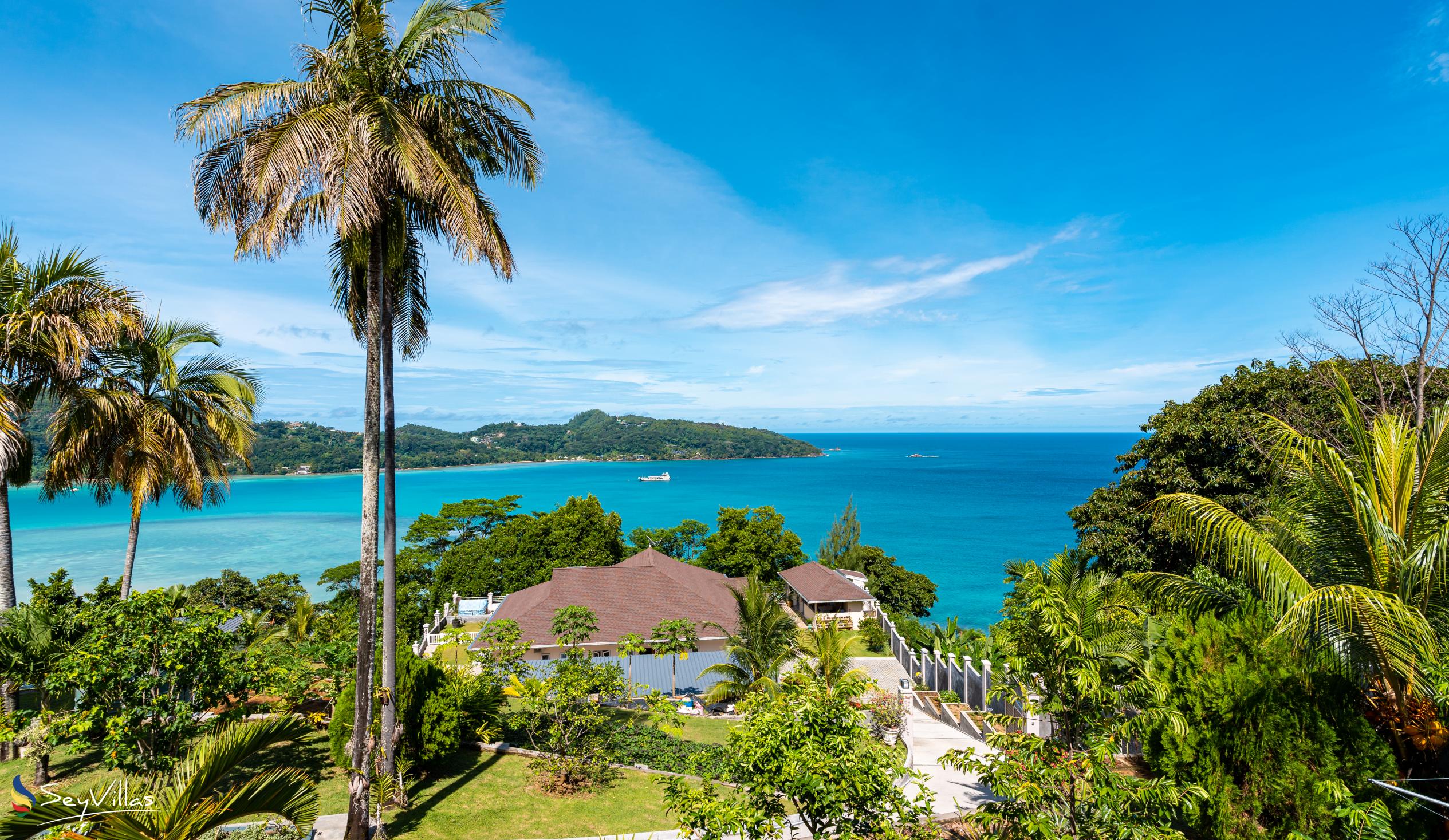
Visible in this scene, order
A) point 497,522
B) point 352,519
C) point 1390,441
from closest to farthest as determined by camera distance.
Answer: point 1390,441
point 497,522
point 352,519

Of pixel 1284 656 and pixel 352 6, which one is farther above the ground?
pixel 352 6

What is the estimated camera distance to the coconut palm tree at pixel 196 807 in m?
3.40

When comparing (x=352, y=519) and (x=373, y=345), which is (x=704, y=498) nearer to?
(x=352, y=519)

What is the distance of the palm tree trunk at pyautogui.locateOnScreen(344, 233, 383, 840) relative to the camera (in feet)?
22.9

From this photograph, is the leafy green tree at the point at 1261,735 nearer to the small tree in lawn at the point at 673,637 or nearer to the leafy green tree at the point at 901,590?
the small tree in lawn at the point at 673,637

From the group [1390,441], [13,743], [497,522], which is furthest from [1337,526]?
[497,522]

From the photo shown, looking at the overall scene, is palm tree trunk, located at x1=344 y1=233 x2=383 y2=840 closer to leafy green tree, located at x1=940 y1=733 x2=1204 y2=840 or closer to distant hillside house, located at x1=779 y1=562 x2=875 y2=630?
leafy green tree, located at x1=940 y1=733 x2=1204 y2=840

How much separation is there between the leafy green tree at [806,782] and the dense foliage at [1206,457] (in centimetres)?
1405

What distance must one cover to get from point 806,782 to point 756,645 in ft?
42.7

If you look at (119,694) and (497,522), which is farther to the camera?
(497,522)

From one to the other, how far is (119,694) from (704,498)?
10640 centimetres

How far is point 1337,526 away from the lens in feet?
20.1

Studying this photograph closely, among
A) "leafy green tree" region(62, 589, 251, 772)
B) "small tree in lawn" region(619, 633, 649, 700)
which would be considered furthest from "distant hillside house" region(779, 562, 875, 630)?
"leafy green tree" region(62, 589, 251, 772)

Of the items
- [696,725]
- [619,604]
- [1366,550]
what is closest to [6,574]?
[696,725]
